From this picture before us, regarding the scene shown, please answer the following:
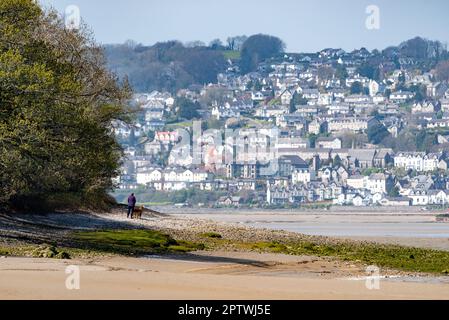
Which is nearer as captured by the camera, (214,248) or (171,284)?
(171,284)

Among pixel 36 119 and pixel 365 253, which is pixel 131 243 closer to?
pixel 36 119

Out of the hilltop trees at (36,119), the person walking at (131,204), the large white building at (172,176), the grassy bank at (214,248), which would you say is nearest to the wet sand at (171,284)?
the grassy bank at (214,248)

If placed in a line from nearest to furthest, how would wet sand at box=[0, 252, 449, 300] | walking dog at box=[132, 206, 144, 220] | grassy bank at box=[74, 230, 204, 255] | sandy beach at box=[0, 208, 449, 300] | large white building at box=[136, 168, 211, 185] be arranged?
wet sand at box=[0, 252, 449, 300]
sandy beach at box=[0, 208, 449, 300]
grassy bank at box=[74, 230, 204, 255]
walking dog at box=[132, 206, 144, 220]
large white building at box=[136, 168, 211, 185]

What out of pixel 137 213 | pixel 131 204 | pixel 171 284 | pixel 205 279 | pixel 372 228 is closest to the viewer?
pixel 171 284

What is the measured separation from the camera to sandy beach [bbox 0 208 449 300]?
22.7 meters

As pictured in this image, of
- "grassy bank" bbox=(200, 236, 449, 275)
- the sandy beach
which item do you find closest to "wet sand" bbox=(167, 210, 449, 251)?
"grassy bank" bbox=(200, 236, 449, 275)

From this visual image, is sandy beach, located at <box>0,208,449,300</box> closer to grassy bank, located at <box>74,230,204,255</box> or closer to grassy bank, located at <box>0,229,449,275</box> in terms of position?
grassy bank, located at <box>0,229,449,275</box>

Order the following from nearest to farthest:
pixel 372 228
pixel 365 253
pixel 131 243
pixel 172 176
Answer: pixel 131 243 → pixel 365 253 → pixel 372 228 → pixel 172 176

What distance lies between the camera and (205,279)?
1007 inches

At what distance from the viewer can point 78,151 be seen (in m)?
38.4

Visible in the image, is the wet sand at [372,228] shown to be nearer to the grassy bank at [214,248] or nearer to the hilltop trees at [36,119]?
the grassy bank at [214,248]

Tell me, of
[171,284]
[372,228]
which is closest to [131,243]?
[171,284]

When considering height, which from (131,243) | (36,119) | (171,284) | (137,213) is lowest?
(137,213)
